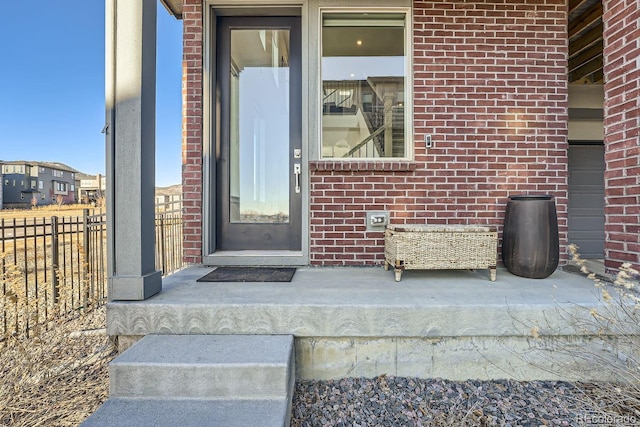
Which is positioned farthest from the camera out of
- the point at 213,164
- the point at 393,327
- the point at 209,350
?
the point at 213,164

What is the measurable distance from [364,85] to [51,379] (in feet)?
10.2

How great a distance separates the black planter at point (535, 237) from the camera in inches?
90.8

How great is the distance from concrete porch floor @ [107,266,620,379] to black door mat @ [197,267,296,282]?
0.45m

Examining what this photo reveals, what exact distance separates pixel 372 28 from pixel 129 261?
2756mm

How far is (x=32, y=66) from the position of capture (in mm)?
10039

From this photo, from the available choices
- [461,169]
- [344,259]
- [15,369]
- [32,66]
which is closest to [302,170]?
[344,259]

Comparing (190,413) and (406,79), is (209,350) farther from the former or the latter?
(406,79)

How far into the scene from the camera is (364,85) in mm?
3014

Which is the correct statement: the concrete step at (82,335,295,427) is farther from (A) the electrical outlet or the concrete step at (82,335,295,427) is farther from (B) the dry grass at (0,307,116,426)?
(A) the electrical outlet

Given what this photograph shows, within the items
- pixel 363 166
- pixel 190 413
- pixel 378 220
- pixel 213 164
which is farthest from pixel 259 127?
pixel 190 413

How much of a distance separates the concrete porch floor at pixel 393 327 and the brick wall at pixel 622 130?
0.79 metres

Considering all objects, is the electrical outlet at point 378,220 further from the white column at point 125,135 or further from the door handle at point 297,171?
the white column at point 125,135

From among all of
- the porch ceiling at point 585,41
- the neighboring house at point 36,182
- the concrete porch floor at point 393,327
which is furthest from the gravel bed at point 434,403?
the neighboring house at point 36,182

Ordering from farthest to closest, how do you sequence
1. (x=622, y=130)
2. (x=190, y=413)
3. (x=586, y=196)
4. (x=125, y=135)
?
(x=586, y=196)
(x=622, y=130)
(x=125, y=135)
(x=190, y=413)
